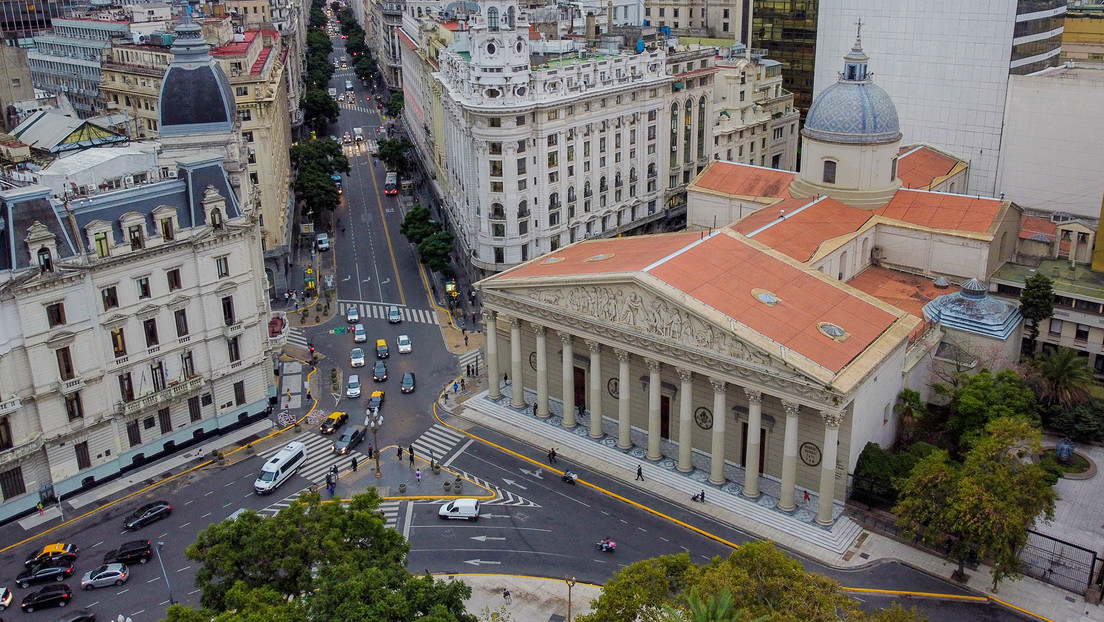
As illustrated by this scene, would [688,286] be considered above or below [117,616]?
above

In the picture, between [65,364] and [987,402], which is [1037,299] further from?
[65,364]

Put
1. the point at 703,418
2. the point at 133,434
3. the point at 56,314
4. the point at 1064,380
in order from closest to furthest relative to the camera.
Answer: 1. the point at 56,314
2. the point at 703,418
3. the point at 1064,380
4. the point at 133,434

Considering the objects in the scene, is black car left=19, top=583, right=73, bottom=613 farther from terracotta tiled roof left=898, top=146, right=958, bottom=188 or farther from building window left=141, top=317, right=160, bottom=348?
terracotta tiled roof left=898, top=146, right=958, bottom=188

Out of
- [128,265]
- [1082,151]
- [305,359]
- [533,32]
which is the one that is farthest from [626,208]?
[128,265]

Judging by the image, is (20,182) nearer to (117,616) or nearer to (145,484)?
(145,484)

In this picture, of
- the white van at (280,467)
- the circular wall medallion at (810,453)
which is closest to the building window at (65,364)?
the white van at (280,467)

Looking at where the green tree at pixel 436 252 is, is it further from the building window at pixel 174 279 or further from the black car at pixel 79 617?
the black car at pixel 79 617

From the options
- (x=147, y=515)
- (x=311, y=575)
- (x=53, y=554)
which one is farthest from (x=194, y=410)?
(x=311, y=575)
